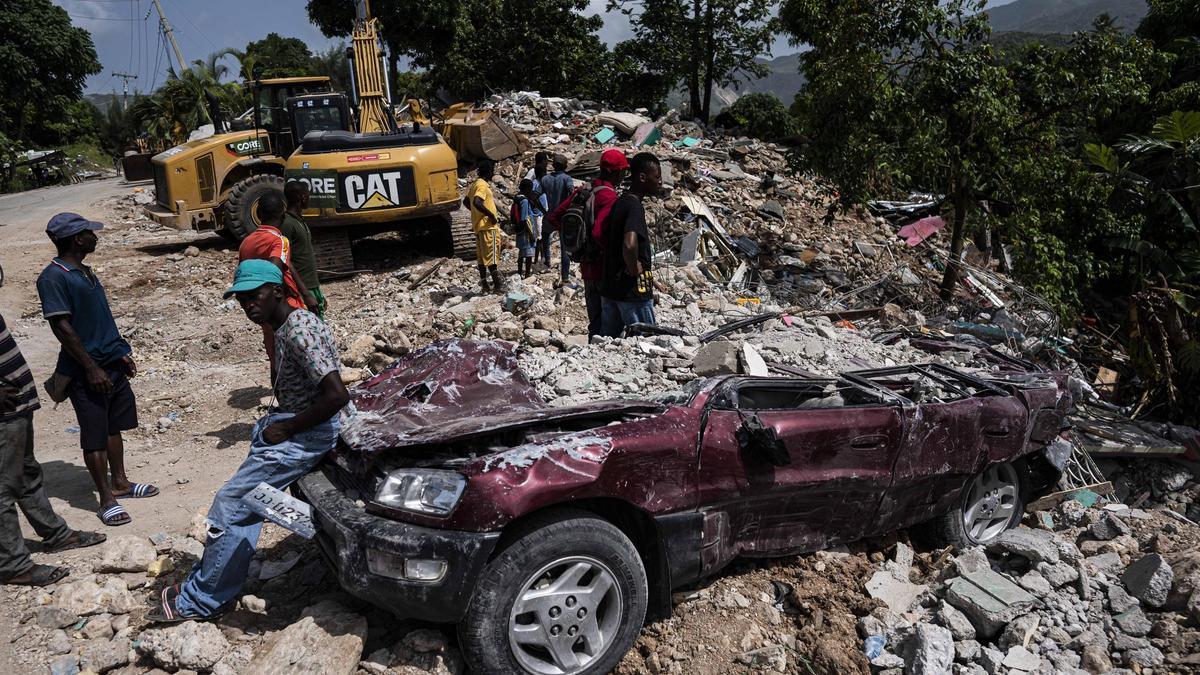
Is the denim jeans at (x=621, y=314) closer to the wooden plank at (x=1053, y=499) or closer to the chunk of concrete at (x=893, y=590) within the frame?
the chunk of concrete at (x=893, y=590)

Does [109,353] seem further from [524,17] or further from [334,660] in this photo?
[524,17]

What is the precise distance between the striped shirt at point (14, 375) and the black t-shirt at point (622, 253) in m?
3.35

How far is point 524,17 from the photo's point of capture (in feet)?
78.4

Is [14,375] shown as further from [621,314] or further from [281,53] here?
[281,53]

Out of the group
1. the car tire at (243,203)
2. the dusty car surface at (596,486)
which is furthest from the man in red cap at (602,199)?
the car tire at (243,203)

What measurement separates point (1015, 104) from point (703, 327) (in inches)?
210

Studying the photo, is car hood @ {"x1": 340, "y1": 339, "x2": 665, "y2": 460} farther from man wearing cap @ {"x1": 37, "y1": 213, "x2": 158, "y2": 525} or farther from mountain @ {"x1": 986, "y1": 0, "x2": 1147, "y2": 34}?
mountain @ {"x1": 986, "y1": 0, "x2": 1147, "y2": 34}

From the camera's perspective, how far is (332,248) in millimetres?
11180

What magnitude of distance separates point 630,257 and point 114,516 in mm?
3457

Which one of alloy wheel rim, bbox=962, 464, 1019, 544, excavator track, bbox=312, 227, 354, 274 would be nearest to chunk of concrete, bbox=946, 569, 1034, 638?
alloy wheel rim, bbox=962, 464, 1019, 544

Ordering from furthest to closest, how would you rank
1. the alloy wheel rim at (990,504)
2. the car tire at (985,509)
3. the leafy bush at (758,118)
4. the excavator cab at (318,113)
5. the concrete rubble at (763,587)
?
the leafy bush at (758,118), the excavator cab at (318,113), the alloy wheel rim at (990,504), the car tire at (985,509), the concrete rubble at (763,587)

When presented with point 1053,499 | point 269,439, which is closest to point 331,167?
point 269,439

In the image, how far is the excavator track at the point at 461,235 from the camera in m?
11.7

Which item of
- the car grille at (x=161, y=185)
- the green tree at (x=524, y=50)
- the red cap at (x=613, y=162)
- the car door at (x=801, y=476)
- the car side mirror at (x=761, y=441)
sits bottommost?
the car door at (x=801, y=476)
